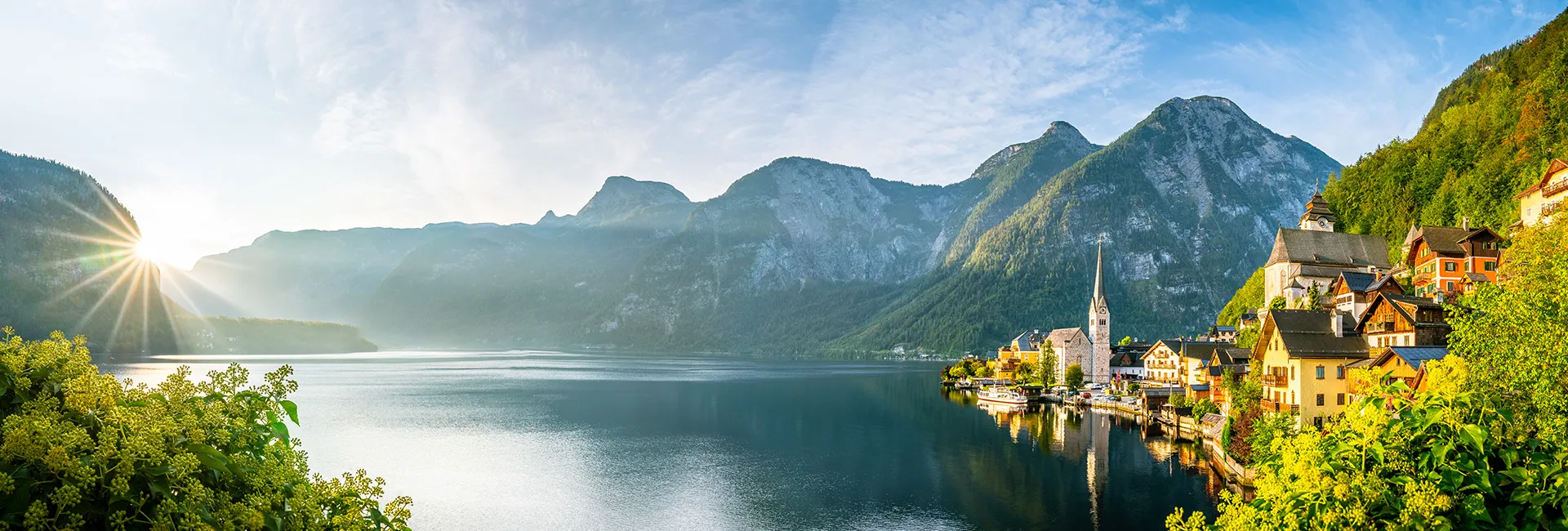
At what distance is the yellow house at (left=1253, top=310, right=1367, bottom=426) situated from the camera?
50.1 m

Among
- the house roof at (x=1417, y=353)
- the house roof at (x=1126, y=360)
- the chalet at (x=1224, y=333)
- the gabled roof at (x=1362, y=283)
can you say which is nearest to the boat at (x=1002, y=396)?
the house roof at (x=1126, y=360)

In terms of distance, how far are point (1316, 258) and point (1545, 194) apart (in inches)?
1291

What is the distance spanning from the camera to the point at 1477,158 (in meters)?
90.9

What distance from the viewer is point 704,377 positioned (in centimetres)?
16100

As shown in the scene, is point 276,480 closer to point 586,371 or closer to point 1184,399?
point 1184,399

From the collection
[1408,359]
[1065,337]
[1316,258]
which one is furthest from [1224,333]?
[1408,359]

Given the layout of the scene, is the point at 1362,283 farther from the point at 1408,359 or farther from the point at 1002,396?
the point at 1002,396

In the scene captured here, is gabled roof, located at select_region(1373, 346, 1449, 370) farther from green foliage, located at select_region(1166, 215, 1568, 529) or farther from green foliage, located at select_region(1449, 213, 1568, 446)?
green foliage, located at select_region(1166, 215, 1568, 529)

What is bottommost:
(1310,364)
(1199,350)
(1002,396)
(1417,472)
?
(1002,396)

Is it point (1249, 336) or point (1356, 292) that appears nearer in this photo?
point (1356, 292)

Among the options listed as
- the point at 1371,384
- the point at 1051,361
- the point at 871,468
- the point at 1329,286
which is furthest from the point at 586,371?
the point at 1371,384

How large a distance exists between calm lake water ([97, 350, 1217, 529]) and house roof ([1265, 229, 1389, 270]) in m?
31.6

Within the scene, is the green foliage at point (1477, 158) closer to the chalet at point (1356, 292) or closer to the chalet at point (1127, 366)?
the chalet at point (1356, 292)

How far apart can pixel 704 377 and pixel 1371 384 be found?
152237 mm
